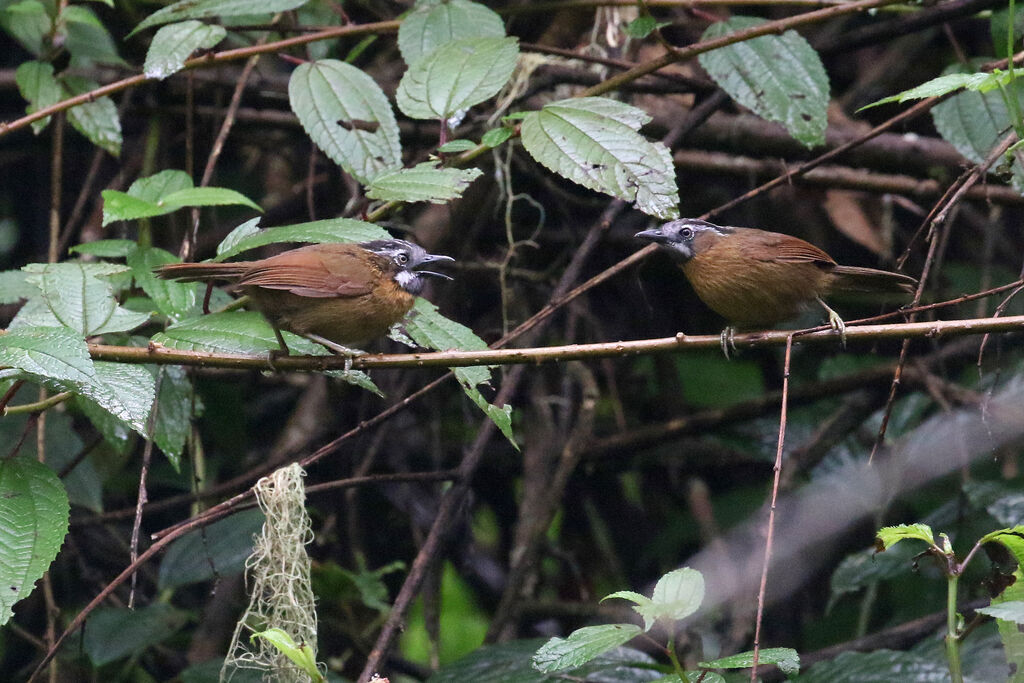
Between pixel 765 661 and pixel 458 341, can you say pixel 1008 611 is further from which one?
pixel 458 341

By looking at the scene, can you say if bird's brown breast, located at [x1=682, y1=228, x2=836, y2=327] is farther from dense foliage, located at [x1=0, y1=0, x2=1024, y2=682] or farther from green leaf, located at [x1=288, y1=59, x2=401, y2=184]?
green leaf, located at [x1=288, y1=59, x2=401, y2=184]

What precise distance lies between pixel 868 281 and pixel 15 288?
95.9 inches

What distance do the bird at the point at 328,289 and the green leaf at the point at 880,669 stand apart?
1494 millimetres

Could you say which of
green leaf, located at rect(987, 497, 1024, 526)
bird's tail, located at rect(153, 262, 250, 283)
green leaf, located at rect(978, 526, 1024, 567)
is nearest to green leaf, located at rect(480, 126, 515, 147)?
bird's tail, located at rect(153, 262, 250, 283)

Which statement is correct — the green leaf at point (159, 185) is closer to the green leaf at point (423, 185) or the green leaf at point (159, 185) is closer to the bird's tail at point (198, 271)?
the bird's tail at point (198, 271)

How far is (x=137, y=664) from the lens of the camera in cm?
376

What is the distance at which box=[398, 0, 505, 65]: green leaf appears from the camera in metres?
2.90

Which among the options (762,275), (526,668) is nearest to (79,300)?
(526,668)

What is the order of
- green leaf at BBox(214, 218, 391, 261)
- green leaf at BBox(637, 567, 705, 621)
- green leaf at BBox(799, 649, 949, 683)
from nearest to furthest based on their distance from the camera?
green leaf at BBox(637, 567, 705, 621) → green leaf at BBox(214, 218, 391, 261) → green leaf at BBox(799, 649, 949, 683)

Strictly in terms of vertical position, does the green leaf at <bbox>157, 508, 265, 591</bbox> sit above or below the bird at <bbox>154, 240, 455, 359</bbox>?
below

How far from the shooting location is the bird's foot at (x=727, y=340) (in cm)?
238

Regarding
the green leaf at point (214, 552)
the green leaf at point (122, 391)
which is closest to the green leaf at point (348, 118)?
the green leaf at point (122, 391)

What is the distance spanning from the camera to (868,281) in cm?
291

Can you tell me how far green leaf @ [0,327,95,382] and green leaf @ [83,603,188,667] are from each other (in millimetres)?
1663
